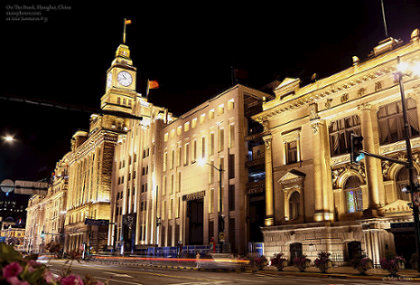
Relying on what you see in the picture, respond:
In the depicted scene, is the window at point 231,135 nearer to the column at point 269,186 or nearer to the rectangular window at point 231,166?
the rectangular window at point 231,166

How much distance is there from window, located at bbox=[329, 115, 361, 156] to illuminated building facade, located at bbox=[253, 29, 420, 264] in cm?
9

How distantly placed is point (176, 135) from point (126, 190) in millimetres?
18877

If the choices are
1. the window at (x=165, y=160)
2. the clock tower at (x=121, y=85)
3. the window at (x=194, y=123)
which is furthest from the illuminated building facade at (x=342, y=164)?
the clock tower at (x=121, y=85)

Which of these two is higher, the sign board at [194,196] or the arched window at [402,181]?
the sign board at [194,196]

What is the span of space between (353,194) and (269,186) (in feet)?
30.5

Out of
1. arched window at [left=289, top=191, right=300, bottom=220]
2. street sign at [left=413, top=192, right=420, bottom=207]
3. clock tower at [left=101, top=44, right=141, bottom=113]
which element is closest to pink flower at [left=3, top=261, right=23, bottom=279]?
street sign at [left=413, top=192, right=420, bottom=207]

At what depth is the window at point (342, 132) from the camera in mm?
33812

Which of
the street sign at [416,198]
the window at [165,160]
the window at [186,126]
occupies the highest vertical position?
the window at [186,126]

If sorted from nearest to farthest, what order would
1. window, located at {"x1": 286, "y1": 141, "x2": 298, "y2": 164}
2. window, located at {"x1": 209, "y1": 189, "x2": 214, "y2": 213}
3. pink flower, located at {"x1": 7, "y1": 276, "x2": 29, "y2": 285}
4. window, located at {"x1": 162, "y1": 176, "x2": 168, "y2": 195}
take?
pink flower, located at {"x1": 7, "y1": 276, "x2": 29, "y2": 285} → window, located at {"x1": 286, "y1": 141, "x2": 298, "y2": 164} → window, located at {"x1": 209, "y1": 189, "x2": 214, "y2": 213} → window, located at {"x1": 162, "y1": 176, "x2": 168, "y2": 195}

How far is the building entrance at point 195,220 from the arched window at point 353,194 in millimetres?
22962

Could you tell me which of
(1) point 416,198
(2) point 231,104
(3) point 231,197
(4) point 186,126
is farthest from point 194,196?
(1) point 416,198

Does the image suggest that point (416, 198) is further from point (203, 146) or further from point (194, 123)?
point (194, 123)

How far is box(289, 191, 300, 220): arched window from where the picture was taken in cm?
3709

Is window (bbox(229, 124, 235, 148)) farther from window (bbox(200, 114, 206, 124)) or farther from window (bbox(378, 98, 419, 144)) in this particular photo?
window (bbox(378, 98, 419, 144))
